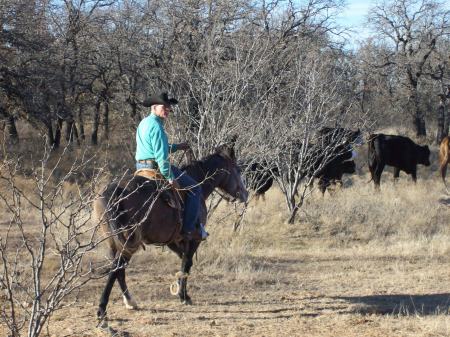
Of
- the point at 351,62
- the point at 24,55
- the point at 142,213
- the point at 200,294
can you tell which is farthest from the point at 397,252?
the point at 351,62

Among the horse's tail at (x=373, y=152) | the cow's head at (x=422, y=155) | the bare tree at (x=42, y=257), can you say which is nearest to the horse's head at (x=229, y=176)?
the bare tree at (x=42, y=257)

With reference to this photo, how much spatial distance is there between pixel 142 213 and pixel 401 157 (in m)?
17.3

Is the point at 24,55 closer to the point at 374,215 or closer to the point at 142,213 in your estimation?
the point at 374,215

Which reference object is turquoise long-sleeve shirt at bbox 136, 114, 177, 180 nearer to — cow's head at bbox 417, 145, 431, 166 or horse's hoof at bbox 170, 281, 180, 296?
horse's hoof at bbox 170, 281, 180, 296

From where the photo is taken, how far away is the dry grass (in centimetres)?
686

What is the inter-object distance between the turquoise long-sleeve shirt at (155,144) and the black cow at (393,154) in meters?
14.7

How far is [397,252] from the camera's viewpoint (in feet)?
39.5

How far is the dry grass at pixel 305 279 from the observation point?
686 centimetres

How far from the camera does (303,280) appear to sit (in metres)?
9.72

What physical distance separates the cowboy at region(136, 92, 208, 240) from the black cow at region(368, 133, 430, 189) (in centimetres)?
1420

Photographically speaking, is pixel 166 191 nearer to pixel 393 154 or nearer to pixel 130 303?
pixel 130 303

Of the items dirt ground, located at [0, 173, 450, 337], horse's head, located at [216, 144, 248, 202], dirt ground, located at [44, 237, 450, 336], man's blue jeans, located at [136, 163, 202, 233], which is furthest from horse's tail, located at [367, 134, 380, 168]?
man's blue jeans, located at [136, 163, 202, 233]

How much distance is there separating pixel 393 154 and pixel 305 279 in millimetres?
13691

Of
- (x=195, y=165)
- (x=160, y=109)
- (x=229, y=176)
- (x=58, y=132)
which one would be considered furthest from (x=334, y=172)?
(x=58, y=132)
